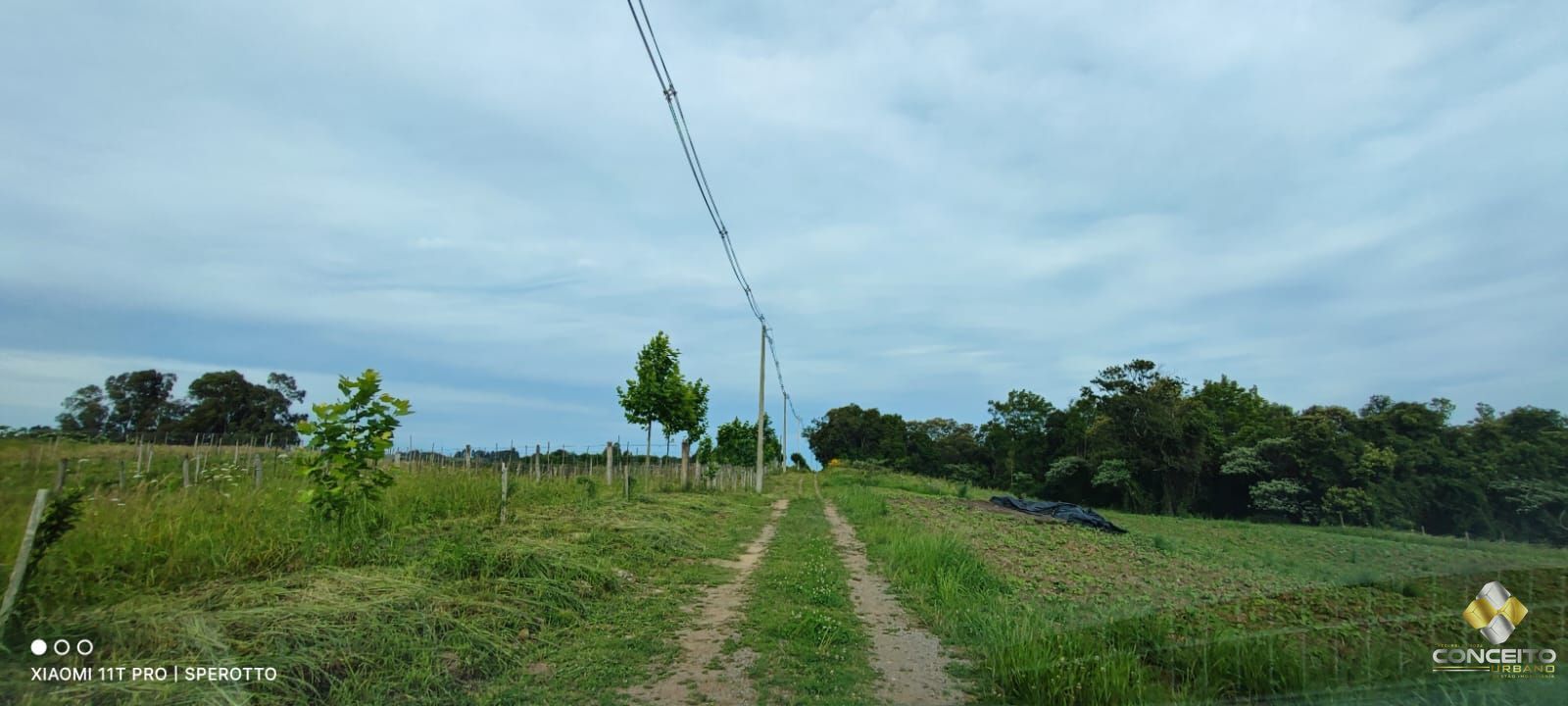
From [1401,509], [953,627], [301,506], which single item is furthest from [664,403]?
[1401,509]

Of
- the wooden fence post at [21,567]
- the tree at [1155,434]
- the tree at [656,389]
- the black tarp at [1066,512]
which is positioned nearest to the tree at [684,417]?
the tree at [656,389]

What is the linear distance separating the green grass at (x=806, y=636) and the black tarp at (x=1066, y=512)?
1489 cm

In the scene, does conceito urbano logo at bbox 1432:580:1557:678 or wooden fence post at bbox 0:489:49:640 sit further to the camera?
conceito urbano logo at bbox 1432:580:1557:678

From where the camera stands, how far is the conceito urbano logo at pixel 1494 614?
17.0 ft

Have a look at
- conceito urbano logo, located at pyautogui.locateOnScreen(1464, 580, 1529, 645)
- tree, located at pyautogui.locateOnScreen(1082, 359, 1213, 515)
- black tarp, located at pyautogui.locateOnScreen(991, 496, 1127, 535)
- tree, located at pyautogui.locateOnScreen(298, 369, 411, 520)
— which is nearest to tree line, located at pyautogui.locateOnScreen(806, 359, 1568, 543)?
tree, located at pyautogui.locateOnScreen(1082, 359, 1213, 515)

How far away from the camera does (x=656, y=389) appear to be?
2391 cm

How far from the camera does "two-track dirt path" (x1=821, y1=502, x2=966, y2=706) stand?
16.6 feet

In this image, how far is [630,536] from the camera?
35.8 ft

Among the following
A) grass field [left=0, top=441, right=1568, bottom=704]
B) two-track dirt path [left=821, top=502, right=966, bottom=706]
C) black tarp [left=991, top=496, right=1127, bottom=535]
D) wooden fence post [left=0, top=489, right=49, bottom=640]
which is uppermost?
wooden fence post [left=0, top=489, right=49, bottom=640]

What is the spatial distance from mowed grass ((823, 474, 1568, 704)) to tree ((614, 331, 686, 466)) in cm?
1273

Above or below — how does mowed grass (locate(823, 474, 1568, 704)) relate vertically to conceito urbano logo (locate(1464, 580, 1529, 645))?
below

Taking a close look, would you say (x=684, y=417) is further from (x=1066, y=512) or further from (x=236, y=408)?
(x=236, y=408)

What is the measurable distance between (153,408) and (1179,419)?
60.2 metres

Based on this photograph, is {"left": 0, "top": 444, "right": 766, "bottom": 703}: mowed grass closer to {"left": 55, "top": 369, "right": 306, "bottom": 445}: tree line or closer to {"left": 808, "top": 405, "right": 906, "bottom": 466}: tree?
{"left": 55, "top": 369, "right": 306, "bottom": 445}: tree line
